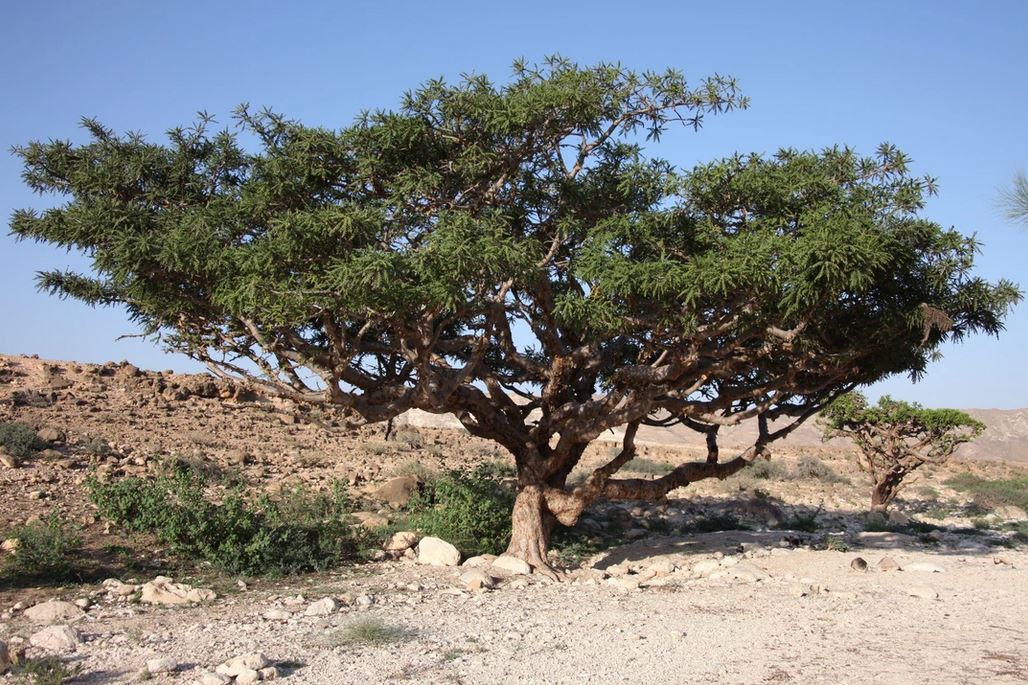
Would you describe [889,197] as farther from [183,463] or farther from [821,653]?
[183,463]

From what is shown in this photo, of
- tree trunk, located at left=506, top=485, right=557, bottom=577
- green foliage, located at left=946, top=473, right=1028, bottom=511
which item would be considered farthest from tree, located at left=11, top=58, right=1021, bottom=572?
green foliage, located at left=946, top=473, right=1028, bottom=511

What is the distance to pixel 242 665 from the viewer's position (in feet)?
21.8

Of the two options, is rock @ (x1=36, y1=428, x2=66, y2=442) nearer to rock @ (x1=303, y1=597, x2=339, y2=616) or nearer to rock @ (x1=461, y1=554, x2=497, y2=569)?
rock @ (x1=461, y1=554, x2=497, y2=569)

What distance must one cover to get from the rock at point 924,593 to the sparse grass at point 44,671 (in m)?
8.92

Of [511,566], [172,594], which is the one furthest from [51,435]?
[511,566]

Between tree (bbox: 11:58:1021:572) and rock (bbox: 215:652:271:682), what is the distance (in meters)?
3.48

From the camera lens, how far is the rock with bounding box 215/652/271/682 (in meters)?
6.57

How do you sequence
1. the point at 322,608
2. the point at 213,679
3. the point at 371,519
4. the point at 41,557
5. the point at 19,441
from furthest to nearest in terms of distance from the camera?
1. the point at 19,441
2. the point at 371,519
3. the point at 41,557
4. the point at 322,608
5. the point at 213,679

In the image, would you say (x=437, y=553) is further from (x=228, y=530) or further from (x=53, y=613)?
(x=53, y=613)

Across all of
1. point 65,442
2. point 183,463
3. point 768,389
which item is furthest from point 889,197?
point 65,442

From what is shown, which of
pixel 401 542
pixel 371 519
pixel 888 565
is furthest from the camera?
pixel 371 519

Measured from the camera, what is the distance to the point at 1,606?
880 centimetres

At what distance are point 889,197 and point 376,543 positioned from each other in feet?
26.4

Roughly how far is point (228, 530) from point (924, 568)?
30.6ft
